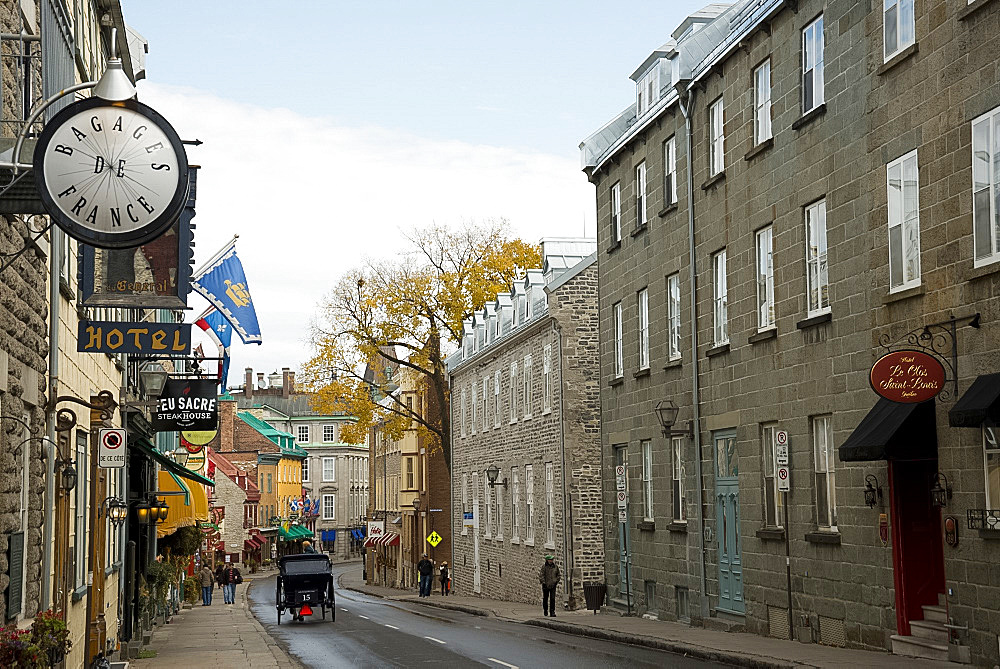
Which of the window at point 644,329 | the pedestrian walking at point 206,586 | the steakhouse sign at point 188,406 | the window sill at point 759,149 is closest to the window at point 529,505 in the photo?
the window at point 644,329

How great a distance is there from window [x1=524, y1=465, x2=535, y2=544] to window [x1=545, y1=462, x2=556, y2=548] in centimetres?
180

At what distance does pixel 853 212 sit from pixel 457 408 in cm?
3350

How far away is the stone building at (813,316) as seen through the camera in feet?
48.0

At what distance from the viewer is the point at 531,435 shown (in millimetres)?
37719

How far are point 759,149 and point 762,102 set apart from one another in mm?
919

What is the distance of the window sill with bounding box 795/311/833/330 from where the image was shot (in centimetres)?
1824

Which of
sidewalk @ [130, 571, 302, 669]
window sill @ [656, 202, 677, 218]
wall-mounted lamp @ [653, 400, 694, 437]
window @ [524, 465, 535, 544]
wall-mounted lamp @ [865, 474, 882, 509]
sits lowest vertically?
sidewalk @ [130, 571, 302, 669]

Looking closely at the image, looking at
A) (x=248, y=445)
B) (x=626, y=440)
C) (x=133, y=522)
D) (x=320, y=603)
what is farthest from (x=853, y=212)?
(x=248, y=445)

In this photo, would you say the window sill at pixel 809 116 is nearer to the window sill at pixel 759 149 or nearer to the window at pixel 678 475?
the window sill at pixel 759 149

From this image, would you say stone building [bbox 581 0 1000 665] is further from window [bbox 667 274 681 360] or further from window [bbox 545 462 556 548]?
window [bbox 545 462 556 548]

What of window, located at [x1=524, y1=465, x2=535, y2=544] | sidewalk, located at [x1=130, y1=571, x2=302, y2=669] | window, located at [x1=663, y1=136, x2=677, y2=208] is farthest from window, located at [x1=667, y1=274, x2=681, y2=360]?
window, located at [x1=524, y1=465, x2=535, y2=544]

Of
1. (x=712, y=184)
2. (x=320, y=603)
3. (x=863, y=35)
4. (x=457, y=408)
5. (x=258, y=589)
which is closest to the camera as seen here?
(x=863, y=35)

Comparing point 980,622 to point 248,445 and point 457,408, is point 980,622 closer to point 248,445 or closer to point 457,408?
point 457,408

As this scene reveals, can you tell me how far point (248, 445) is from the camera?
103 m
